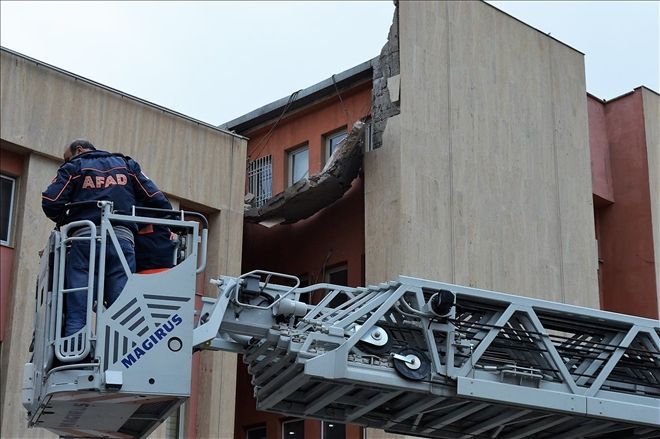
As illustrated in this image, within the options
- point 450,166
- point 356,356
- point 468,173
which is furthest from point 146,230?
point 468,173

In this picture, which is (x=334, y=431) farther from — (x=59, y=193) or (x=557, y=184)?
(x=59, y=193)

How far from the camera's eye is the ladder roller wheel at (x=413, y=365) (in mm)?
9992

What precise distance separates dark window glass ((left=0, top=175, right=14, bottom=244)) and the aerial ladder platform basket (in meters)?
8.03

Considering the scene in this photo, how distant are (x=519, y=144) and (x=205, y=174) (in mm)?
6422

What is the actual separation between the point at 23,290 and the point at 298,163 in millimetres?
8862

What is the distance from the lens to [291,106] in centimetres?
2467

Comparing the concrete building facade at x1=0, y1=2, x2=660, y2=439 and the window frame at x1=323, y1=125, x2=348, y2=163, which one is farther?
the window frame at x1=323, y1=125, x2=348, y2=163

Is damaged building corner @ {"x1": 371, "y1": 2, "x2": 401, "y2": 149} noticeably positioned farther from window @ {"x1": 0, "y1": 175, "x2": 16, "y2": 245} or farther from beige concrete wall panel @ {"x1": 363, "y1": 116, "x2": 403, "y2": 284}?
window @ {"x1": 0, "y1": 175, "x2": 16, "y2": 245}

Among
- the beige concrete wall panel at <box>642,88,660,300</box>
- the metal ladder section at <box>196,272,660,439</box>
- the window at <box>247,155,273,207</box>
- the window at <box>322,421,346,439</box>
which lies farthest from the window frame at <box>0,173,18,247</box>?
the beige concrete wall panel at <box>642,88,660,300</box>

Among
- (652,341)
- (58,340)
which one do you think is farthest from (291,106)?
(58,340)

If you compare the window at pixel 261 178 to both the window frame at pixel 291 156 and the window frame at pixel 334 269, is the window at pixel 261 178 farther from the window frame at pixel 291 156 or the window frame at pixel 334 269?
the window frame at pixel 334 269

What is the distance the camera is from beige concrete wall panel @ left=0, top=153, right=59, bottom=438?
16.7 m

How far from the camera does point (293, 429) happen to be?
23547 millimetres

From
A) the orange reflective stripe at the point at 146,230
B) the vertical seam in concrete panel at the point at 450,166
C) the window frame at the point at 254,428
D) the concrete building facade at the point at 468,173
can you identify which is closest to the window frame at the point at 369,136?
the concrete building facade at the point at 468,173
